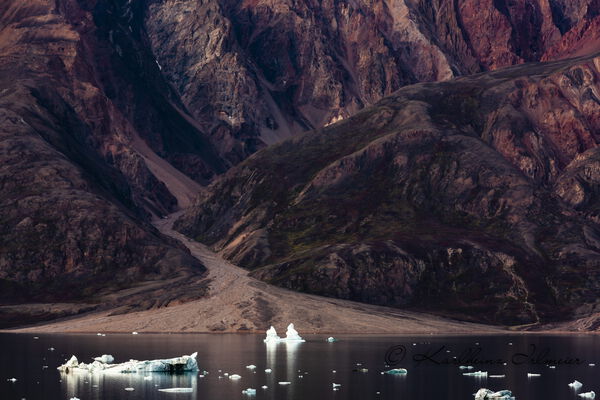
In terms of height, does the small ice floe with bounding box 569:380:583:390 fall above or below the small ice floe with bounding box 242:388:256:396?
below

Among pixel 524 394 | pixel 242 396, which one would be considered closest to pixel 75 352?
pixel 242 396

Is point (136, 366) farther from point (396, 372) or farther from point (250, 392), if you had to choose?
point (396, 372)

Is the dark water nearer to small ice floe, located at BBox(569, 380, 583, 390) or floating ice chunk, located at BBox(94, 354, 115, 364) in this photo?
small ice floe, located at BBox(569, 380, 583, 390)

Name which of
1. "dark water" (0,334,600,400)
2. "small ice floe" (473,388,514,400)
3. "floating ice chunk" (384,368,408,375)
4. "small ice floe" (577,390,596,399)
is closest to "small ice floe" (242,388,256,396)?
"dark water" (0,334,600,400)

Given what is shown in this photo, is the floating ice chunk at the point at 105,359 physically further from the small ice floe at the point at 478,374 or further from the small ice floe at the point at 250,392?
the small ice floe at the point at 478,374

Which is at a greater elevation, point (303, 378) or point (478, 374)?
point (303, 378)

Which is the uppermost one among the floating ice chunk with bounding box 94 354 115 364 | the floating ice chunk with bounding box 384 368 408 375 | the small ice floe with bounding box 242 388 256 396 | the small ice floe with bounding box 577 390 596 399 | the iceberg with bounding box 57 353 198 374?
the floating ice chunk with bounding box 94 354 115 364

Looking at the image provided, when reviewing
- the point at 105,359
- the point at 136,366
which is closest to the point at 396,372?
the point at 136,366

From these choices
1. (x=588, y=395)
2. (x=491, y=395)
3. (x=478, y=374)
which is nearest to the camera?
(x=491, y=395)
